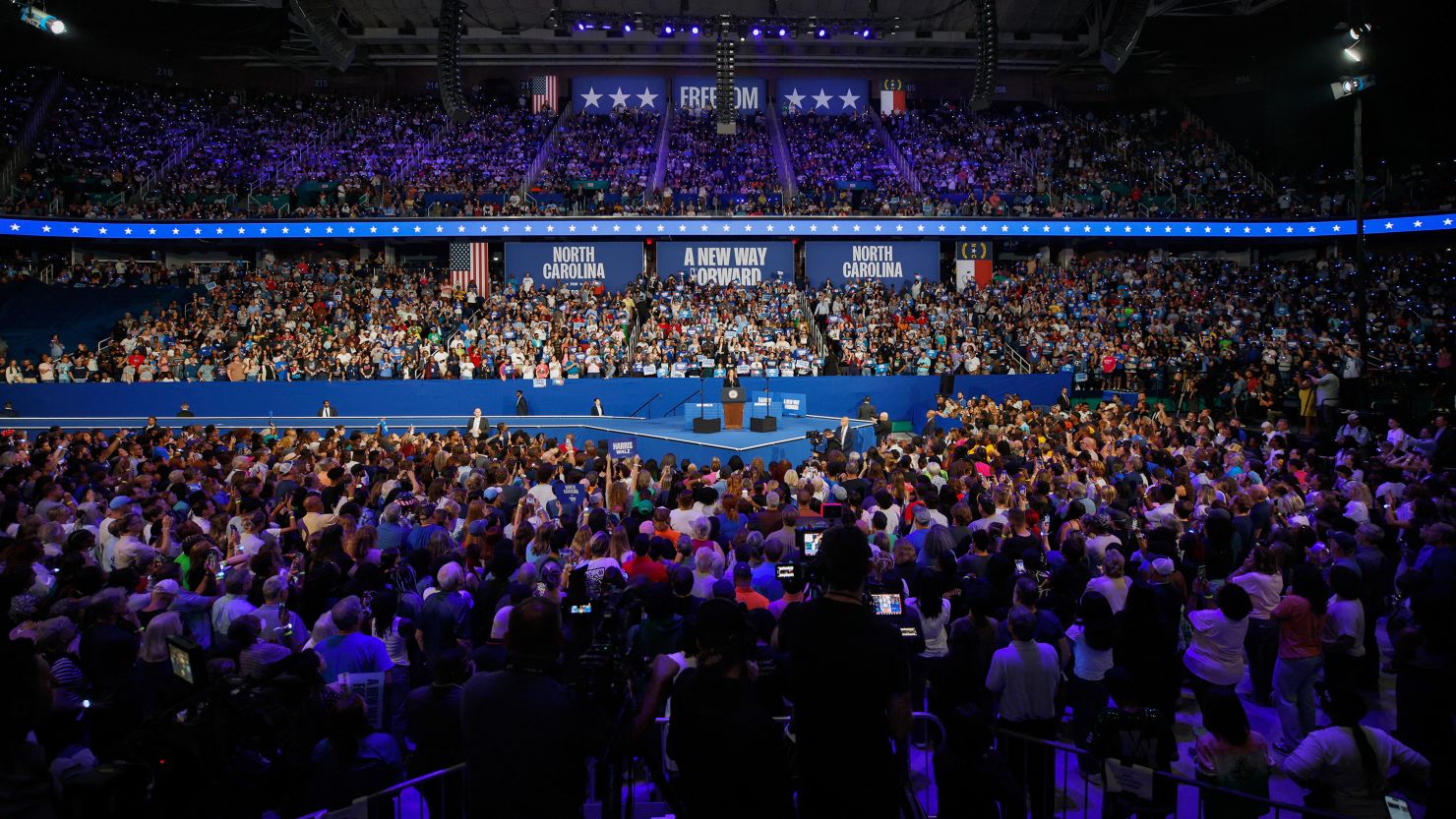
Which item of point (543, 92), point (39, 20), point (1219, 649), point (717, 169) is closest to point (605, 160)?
point (717, 169)

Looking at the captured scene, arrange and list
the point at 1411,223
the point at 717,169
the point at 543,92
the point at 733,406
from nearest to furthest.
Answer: the point at 733,406, the point at 1411,223, the point at 717,169, the point at 543,92

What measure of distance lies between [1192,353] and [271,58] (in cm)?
4139

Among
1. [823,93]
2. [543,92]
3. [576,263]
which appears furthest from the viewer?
[823,93]

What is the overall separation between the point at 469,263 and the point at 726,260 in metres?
10.2

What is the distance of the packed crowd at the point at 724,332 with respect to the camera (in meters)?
25.6

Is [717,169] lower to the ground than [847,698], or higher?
higher

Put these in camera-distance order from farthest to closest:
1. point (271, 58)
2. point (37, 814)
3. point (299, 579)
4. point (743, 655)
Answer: point (271, 58) < point (299, 579) < point (743, 655) < point (37, 814)

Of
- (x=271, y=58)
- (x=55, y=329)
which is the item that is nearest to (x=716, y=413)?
(x=55, y=329)

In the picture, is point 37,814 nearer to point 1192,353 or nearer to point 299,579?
point 299,579

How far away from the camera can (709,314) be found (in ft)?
94.6

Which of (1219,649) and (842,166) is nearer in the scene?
(1219,649)

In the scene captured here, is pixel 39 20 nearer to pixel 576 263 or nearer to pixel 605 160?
pixel 576 263

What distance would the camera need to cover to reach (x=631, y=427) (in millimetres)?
21453

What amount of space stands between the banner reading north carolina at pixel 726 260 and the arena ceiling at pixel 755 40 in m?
8.13
